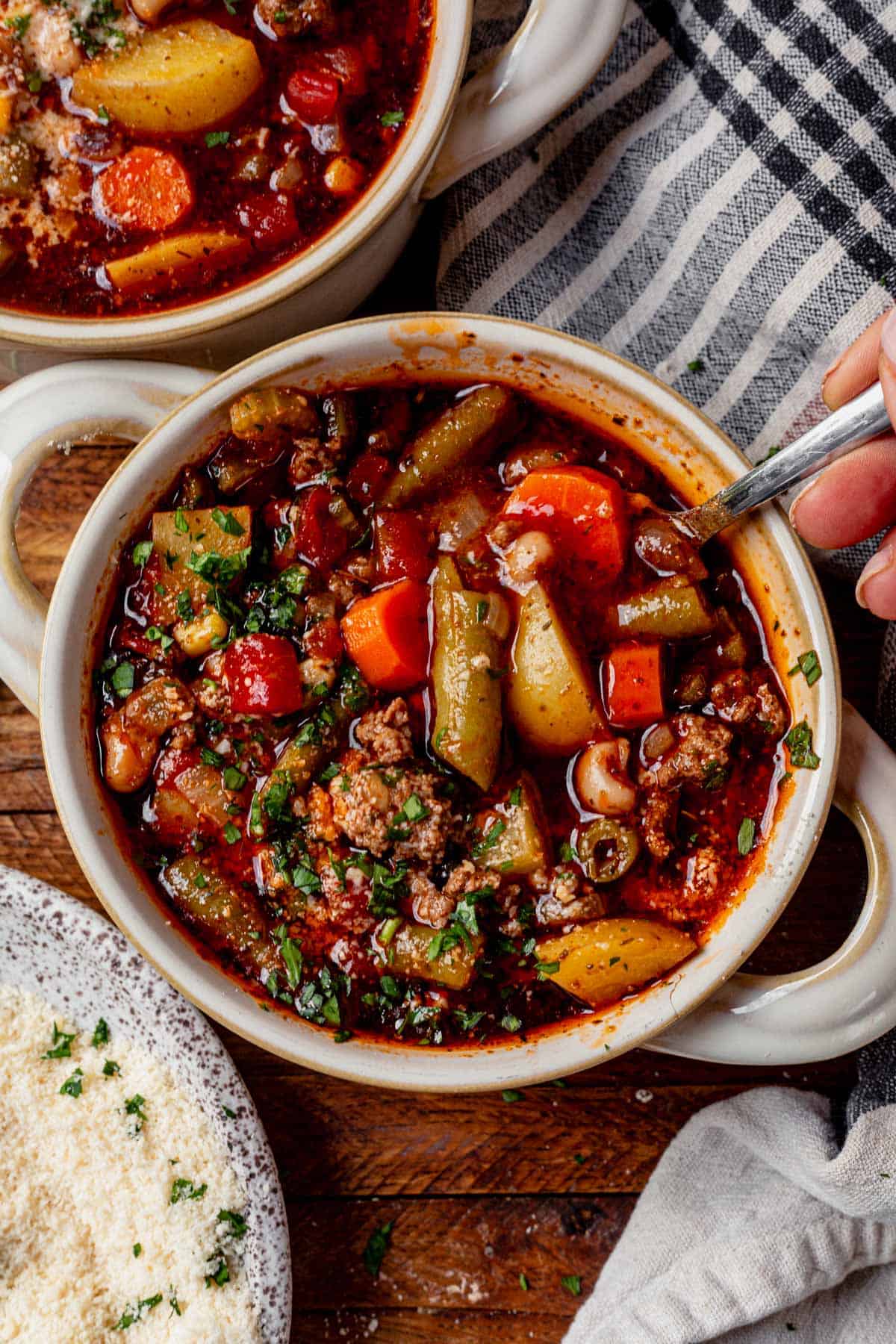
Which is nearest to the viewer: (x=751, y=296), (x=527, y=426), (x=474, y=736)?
(x=474, y=736)

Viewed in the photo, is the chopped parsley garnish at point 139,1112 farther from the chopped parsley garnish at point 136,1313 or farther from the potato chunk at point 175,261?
the potato chunk at point 175,261

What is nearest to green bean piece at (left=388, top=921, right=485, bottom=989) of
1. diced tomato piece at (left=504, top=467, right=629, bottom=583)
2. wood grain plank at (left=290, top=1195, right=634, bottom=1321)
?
diced tomato piece at (left=504, top=467, right=629, bottom=583)

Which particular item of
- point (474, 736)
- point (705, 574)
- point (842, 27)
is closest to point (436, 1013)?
point (474, 736)

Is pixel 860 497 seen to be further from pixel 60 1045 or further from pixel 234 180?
pixel 60 1045

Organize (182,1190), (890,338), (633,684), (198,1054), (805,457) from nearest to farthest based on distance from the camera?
(890,338) < (805,457) < (633,684) < (198,1054) < (182,1190)

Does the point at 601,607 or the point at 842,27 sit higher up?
the point at 842,27

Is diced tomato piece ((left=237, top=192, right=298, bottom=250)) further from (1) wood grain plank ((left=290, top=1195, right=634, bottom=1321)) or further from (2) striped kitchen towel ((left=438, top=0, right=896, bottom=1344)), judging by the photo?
(1) wood grain plank ((left=290, top=1195, right=634, bottom=1321))

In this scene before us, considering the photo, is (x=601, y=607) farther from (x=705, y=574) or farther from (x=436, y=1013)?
(x=436, y=1013)

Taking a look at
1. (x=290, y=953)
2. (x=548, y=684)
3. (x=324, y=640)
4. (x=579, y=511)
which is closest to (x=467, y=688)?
(x=548, y=684)
